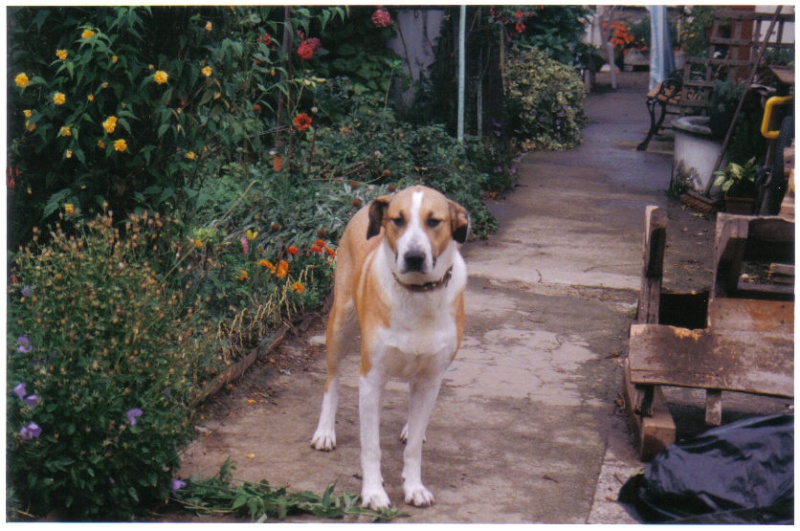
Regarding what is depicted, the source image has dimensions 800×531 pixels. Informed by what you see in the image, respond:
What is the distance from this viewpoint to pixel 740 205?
9773 millimetres

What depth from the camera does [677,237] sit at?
9305 mm

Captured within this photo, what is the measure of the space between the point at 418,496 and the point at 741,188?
689cm

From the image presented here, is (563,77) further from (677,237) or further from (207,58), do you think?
(207,58)

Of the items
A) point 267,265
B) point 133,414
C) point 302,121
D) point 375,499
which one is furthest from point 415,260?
point 302,121

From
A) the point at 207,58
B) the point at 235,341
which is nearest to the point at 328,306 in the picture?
the point at 235,341

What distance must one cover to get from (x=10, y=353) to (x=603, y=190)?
9012 millimetres

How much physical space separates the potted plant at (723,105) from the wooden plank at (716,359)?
21.1 feet

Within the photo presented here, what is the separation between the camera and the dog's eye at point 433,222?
12.0 feet

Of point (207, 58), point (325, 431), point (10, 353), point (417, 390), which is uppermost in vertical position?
point (207, 58)

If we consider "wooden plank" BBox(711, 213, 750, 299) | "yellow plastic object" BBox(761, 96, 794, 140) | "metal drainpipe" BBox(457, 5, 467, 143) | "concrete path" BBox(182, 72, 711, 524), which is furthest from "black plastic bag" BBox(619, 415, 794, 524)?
"metal drainpipe" BBox(457, 5, 467, 143)

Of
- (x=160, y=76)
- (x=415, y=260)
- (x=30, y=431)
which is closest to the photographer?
(x=30, y=431)

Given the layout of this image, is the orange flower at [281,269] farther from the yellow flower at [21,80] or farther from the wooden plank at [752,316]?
the wooden plank at [752,316]

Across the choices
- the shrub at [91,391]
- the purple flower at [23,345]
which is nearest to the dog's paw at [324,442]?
the shrub at [91,391]

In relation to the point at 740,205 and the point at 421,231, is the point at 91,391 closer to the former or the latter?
the point at 421,231
